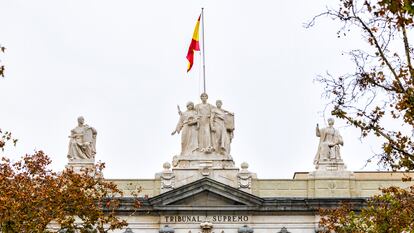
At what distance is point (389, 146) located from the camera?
71.8 ft

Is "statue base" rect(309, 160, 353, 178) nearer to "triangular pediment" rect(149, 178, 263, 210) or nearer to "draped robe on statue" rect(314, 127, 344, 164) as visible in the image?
"draped robe on statue" rect(314, 127, 344, 164)

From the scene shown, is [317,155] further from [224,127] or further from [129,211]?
[129,211]

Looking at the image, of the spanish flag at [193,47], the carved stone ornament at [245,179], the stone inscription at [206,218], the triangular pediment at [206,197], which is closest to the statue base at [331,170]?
the carved stone ornament at [245,179]

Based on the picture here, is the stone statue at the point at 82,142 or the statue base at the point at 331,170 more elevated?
the stone statue at the point at 82,142

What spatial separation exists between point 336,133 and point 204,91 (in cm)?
687

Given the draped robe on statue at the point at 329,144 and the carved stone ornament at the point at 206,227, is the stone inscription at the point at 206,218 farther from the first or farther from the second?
the draped robe on statue at the point at 329,144

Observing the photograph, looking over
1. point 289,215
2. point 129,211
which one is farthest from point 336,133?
point 129,211

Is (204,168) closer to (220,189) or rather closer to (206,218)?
(220,189)

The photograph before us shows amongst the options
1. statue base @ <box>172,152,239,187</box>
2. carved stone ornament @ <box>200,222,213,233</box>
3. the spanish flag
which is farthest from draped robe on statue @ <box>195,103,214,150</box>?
carved stone ornament @ <box>200,222,213,233</box>

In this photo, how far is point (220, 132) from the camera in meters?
46.7

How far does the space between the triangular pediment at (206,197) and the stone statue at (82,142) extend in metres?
4.09

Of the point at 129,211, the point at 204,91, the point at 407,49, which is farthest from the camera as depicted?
the point at 204,91

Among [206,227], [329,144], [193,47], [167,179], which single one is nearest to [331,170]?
[329,144]

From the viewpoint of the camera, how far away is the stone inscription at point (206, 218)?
45188 millimetres
